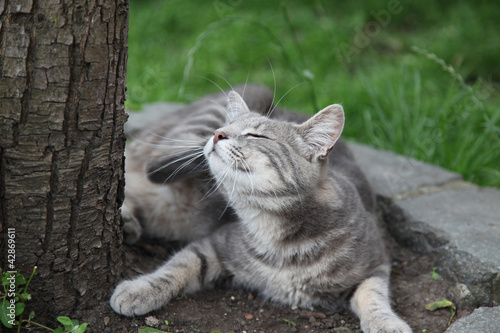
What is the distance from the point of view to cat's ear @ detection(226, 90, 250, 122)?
2770 mm

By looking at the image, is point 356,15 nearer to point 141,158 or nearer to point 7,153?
point 141,158

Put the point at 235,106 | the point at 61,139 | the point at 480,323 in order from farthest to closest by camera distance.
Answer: the point at 235,106, the point at 480,323, the point at 61,139

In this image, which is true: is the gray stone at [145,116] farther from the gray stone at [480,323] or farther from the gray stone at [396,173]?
the gray stone at [480,323]

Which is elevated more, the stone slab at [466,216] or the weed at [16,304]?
the stone slab at [466,216]

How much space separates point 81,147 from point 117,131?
174mm

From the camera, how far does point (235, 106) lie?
2.80 m

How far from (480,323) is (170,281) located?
143cm

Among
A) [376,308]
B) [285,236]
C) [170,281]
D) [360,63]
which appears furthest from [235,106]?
[360,63]

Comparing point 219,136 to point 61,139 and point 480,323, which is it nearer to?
point 61,139

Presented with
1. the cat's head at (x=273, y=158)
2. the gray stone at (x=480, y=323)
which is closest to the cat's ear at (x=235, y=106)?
the cat's head at (x=273, y=158)

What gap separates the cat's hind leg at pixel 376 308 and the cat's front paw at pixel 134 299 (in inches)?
37.9

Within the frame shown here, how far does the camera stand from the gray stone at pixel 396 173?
137 inches

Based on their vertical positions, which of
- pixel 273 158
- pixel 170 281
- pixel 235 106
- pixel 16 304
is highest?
pixel 235 106

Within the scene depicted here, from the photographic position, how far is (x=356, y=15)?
589 cm
